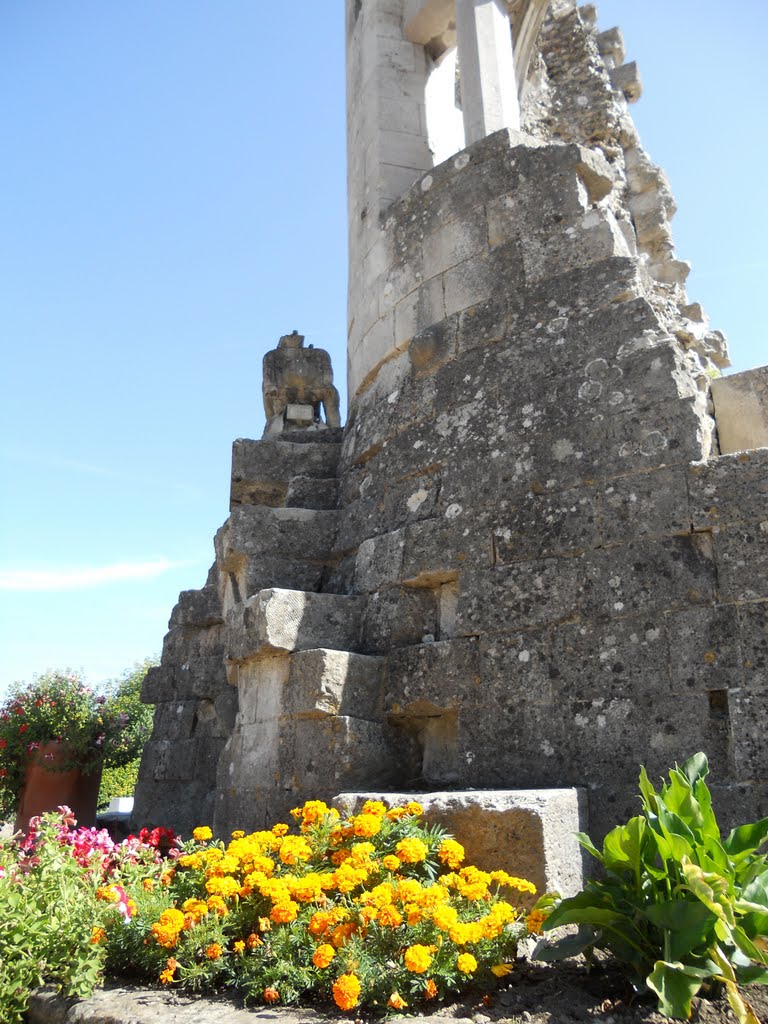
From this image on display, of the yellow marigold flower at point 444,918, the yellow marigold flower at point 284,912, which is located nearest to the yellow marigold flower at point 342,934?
the yellow marigold flower at point 284,912

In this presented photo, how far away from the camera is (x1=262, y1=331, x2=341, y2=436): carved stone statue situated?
646 cm

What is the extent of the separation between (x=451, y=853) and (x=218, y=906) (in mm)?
792

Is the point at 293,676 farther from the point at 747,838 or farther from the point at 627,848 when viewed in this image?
the point at 747,838

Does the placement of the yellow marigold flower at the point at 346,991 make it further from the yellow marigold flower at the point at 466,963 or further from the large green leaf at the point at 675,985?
the large green leaf at the point at 675,985

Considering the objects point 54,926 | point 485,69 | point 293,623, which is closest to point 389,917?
point 54,926

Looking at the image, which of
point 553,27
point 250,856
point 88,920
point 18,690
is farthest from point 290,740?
point 553,27

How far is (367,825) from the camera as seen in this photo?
9.64 ft

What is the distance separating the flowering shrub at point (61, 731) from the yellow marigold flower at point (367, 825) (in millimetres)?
4802

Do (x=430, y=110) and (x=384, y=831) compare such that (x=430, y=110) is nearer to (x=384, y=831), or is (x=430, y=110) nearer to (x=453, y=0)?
(x=453, y=0)

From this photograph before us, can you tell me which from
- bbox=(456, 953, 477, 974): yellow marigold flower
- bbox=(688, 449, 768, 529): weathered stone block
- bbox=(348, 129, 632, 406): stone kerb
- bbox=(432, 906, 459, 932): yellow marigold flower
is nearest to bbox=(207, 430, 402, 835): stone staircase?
bbox=(348, 129, 632, 406): stone kerb

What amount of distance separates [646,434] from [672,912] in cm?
218

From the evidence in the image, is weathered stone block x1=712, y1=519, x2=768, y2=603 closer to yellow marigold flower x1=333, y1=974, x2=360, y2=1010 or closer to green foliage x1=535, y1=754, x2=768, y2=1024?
green foliage x1=535, y1=754, x2=768, y2=1024

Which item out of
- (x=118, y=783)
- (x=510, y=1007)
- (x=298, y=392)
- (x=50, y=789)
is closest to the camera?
(x=510, y=1007)

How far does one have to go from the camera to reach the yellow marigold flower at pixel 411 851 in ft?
9.07
